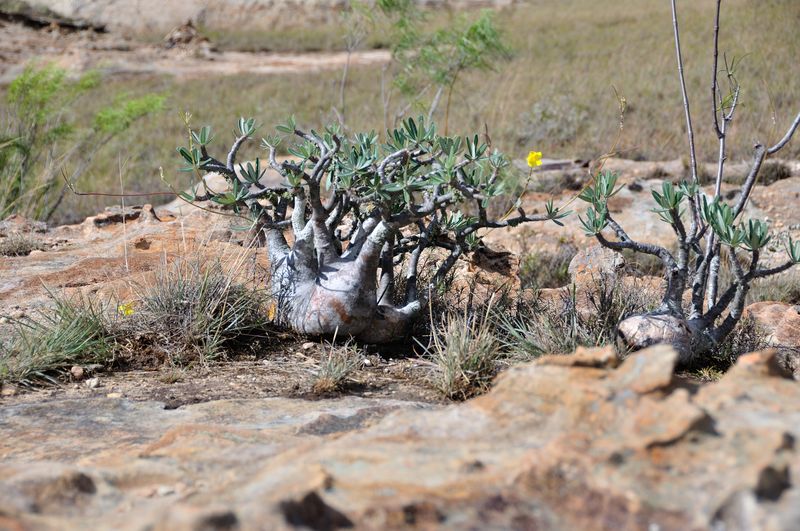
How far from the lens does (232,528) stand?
1356mm

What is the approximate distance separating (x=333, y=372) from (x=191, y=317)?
2.86 feet

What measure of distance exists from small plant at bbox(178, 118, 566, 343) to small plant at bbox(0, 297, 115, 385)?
0.76 m

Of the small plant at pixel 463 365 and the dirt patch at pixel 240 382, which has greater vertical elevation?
the small plant at pixel 463 365

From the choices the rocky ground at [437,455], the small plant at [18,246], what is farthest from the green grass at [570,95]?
the rocky ground at [437,455]

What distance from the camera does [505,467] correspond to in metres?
1.67

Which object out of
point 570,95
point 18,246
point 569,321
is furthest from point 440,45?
point 569,321

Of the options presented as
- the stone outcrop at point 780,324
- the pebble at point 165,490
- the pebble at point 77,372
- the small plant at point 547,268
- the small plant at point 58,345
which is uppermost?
the pebble at point 165,490

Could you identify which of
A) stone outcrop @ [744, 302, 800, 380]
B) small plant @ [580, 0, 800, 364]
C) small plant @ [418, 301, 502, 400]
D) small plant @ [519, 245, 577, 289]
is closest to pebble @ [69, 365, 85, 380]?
small plant @ [418, 301, 502, 400]

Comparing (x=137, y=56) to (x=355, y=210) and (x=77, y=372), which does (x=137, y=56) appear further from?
(x=77, y=372)

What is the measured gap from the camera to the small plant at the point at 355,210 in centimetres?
354

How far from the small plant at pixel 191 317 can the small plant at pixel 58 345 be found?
0.11m

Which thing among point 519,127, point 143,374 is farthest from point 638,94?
point 143,374

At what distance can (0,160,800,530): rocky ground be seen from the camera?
4.81 feet

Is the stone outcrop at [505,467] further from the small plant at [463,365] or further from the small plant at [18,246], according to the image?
the small plant at [18,246]
